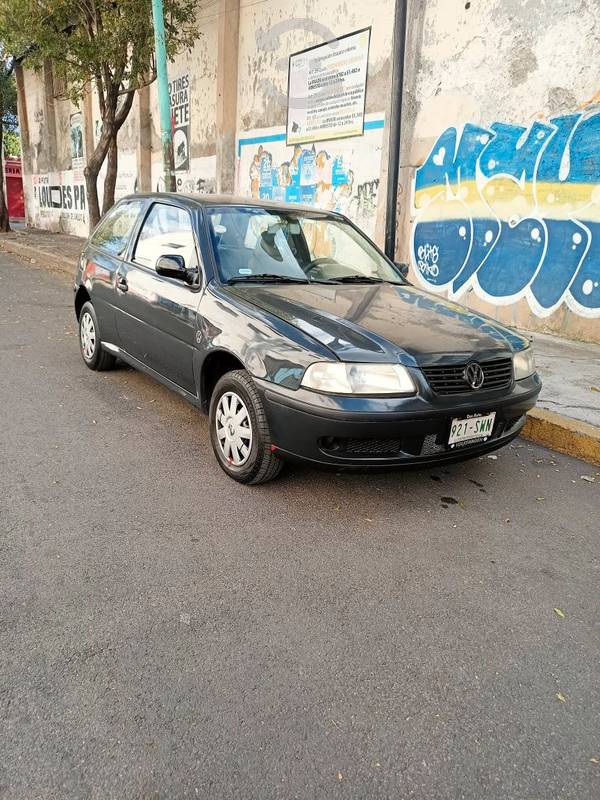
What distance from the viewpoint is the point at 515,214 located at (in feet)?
Answer: 25.3

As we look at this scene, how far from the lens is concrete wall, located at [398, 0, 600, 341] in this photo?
697 centimetres

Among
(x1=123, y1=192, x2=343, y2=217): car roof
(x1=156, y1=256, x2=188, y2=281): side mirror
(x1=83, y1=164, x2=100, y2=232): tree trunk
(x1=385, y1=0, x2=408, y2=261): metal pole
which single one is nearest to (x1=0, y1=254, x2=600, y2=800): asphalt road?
(x1=156, y1=256, x2=188, y2=281): side mirror

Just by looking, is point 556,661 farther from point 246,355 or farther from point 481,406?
point 246,355

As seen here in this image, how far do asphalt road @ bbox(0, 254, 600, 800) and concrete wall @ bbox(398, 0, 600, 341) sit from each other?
4.06 m

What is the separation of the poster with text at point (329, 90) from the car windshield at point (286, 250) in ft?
20.9

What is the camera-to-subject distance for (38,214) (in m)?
25.3

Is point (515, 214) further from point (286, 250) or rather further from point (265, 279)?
point (265, 279)

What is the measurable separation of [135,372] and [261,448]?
2.83 metres

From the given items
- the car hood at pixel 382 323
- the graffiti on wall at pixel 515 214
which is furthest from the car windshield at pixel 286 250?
the graffiti on wall at pixel 515 214

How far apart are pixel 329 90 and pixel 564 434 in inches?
336

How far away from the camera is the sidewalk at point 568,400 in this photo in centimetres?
443

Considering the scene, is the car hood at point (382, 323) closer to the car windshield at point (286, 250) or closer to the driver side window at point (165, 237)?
the car windshield at point (286, 250)

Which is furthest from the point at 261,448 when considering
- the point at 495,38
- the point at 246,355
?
the point at 495,38

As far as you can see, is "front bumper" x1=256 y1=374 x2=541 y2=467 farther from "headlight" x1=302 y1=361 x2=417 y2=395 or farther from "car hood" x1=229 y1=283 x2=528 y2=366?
"car hood" x1=229 y1=283 x2=528 y2=366
